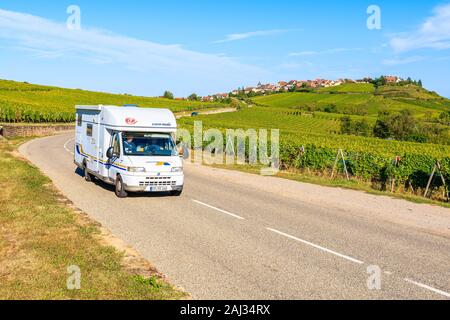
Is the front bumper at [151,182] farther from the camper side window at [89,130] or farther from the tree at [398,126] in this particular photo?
the tree at [398,126]

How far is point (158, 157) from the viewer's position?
14.9 m

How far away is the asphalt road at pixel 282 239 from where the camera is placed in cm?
733

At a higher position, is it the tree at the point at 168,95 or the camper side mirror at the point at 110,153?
the tree at the point at 168,95

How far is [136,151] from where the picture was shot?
15.0 metres

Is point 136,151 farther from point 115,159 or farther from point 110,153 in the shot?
point 110,153

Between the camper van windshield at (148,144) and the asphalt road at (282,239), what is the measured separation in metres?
1.54

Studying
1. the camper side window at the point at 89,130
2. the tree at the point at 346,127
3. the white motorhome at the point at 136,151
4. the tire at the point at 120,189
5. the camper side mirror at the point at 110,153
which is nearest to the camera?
the white motorhome at the point at 136,151

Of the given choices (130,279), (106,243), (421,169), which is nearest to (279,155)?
(421,169)

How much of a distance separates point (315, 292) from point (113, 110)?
10765mm

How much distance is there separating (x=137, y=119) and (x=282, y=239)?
24.8 feet

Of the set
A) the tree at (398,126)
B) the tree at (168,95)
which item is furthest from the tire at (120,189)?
the tree at (168,95)

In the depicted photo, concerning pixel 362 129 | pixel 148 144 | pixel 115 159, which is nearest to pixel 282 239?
pixel 148 144

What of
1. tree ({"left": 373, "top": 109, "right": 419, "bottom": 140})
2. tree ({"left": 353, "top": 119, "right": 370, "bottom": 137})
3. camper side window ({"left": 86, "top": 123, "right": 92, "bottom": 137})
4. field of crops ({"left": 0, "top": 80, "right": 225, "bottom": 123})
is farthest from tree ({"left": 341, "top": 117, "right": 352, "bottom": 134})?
camper side window ({"left": 86, "top": 123, "right": 92, "bottom": 137})

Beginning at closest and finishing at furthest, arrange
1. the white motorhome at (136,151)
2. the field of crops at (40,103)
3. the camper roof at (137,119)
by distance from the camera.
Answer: the white motorhome at (136,151) → the camper roof at (137,119) → the field of crops at (40,103)
